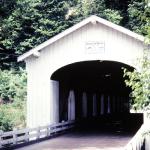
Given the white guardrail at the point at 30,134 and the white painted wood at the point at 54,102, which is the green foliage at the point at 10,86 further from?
the white painted wood at the point at 54,102

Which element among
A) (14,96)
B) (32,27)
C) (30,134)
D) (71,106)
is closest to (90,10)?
(32,27)

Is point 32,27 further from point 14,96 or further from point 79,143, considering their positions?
point 79,143

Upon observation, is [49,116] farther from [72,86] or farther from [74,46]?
[72,86]

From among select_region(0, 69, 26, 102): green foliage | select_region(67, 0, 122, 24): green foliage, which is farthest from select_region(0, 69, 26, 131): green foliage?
select_region(67, 0, 122, 24): green foliage

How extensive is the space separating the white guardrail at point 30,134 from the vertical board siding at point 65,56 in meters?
0.88

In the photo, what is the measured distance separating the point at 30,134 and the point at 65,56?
15.5 feet

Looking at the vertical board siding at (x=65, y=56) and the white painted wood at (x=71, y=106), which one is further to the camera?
the white painted wood at (x=71, y=106)

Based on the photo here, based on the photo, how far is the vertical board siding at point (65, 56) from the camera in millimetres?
20797

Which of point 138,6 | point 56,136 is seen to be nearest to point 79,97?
point 56,136

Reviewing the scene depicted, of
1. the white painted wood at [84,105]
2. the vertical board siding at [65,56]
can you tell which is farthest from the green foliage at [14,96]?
the vertical board siding at [65,56]

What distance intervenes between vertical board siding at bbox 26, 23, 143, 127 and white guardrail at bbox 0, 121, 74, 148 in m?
0.88

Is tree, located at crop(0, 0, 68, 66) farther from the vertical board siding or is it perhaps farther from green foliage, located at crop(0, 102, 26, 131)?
the vertical board siding

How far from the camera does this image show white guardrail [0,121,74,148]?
53.6ft

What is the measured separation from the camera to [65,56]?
21.7m
